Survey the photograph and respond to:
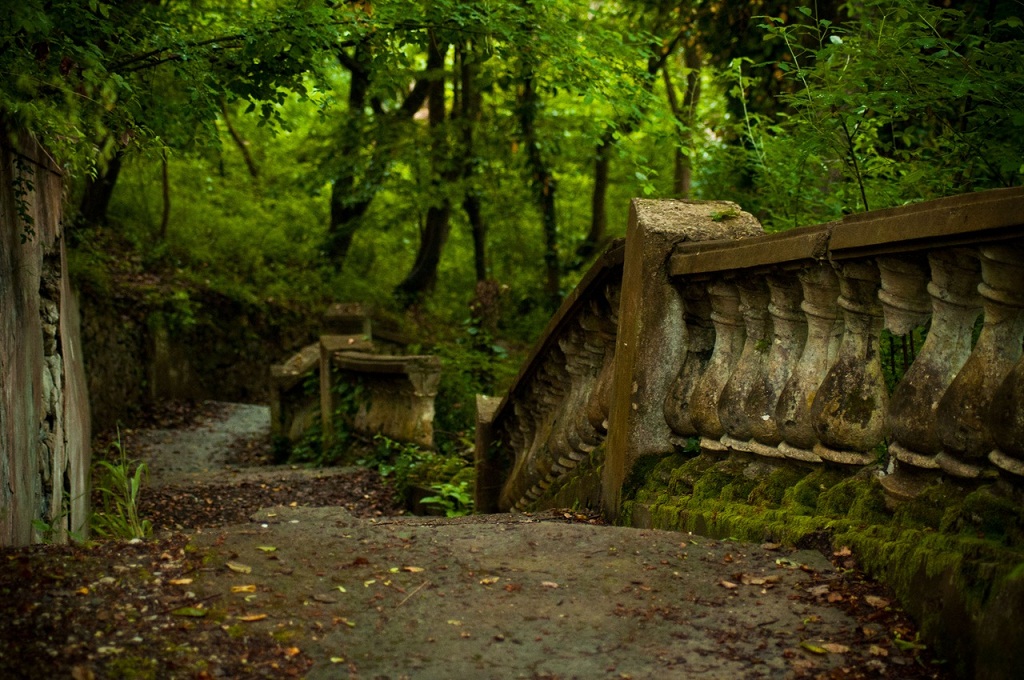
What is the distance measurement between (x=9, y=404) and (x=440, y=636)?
2607 mm

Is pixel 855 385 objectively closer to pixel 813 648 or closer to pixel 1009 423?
pixel 1009 423

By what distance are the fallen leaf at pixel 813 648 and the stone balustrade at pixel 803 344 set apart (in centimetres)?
57

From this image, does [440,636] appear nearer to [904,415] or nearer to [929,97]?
[904,415]

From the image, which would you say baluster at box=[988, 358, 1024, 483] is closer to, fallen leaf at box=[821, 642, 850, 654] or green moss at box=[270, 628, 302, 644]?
fallen leaf at box=[821, 642, 850, 654]

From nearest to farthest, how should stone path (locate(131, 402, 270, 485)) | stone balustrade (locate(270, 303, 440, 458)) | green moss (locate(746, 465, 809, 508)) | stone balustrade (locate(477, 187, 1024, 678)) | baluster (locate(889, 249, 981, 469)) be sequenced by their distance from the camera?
1. stone balustrade (locate(477, 187, 1024, 678))
2. baluster (locate(889, 249, 981, 469))
3. green moss (locate(746, 465, 809, 508))
4. stone balustrade (locate(270, 303, 440, 458))
5. stone path (locate(131, 402, 270, 485))

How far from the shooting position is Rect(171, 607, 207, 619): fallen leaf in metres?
2.76

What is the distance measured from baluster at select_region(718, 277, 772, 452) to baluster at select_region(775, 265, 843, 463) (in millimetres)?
263

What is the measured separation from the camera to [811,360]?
348 centimetres

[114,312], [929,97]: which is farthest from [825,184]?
[114,312]

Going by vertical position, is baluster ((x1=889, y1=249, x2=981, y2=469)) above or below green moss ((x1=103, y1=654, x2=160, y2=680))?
above

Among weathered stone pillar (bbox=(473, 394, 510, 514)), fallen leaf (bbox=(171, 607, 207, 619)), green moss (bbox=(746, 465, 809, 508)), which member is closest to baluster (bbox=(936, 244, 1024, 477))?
green moss (bbox=(746, 465, 809, 508))

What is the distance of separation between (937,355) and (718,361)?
1271mm

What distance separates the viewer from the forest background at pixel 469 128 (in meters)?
4.87

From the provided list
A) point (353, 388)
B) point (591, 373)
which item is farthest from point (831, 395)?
point (353, 388)
